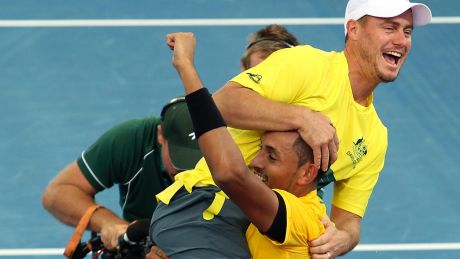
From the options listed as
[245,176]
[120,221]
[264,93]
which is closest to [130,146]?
[120,221]

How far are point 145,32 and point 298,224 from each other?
5.96m

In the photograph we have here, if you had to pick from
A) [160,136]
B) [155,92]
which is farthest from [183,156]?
[155,92]

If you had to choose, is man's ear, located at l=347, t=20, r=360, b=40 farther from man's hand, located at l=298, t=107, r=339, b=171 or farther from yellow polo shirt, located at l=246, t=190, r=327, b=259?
yellow polo shirt, located at l=246, t=190, r=327, b=259

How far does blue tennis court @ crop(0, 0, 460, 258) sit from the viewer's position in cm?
872

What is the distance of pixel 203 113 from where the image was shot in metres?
4.72

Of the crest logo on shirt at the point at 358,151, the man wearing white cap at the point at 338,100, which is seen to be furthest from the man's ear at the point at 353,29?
the crest logo on shirt at the point at 358,151

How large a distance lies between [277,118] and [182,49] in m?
0.55

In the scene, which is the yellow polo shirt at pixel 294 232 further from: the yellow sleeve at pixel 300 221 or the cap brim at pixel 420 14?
the cap brim at pixel 420 14

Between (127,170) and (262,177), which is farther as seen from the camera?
(127,170)

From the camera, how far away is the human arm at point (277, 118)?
5.07 metres

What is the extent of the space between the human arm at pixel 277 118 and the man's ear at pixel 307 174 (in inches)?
1.5

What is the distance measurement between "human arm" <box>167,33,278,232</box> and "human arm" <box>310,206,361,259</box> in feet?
1.15

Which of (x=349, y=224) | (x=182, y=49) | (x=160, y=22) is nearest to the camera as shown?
(x=182, y=49)

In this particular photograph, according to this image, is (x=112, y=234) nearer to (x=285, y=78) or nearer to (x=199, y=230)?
(x=199, y=230)
